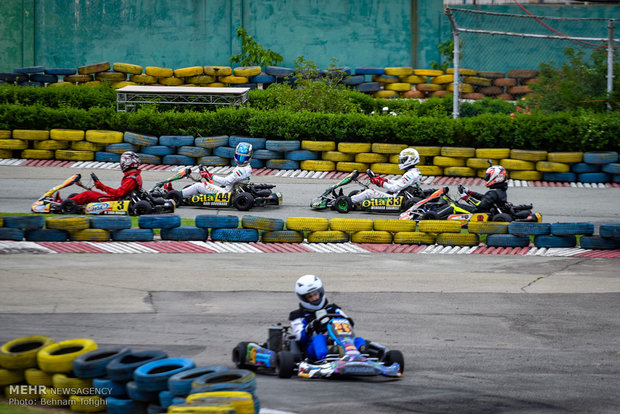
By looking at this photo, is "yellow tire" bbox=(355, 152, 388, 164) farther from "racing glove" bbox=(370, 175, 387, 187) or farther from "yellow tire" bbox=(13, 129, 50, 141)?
"yellow tire" bbox=(13, 129, 50, 141)

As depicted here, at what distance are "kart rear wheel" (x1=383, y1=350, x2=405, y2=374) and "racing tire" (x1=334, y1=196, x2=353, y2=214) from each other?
8978 mm

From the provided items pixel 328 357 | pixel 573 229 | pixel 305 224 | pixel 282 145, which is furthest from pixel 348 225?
pixel 328 357

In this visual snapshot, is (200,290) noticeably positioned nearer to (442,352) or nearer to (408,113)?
(442,352)

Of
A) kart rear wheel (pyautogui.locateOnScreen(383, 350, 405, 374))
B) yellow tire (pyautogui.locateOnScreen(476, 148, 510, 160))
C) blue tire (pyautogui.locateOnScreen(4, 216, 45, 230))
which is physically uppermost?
yellow tire (pyautogui.locateOnScreen(476, 148, 510, 160))

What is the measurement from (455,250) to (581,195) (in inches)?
224

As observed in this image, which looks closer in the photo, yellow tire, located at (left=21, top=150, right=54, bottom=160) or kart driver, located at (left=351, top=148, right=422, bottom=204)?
kart driver, located at (left=351, top=148, right=422, bottom=204)

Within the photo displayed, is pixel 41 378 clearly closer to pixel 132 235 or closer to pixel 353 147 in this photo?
pixel 132 235

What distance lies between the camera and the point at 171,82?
1102 inches

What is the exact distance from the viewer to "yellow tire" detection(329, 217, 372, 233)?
15.2 m

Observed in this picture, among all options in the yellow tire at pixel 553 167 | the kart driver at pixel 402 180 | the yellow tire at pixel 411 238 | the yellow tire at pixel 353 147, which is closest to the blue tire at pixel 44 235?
the yellow tire at pixel 411 238

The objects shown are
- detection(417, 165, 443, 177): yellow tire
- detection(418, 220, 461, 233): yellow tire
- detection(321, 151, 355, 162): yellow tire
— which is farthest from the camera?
detection(321, 151, 355, 162): yellow tire

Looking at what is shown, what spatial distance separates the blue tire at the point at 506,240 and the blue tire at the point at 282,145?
741 centimetres

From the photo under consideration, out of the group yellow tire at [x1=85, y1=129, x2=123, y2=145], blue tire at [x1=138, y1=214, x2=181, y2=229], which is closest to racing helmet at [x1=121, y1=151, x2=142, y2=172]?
blue tire at [x1=138, y1=214, x2=181, y2=229]

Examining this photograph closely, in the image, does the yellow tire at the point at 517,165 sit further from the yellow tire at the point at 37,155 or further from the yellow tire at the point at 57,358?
the yellow tire at the point at 57,358
